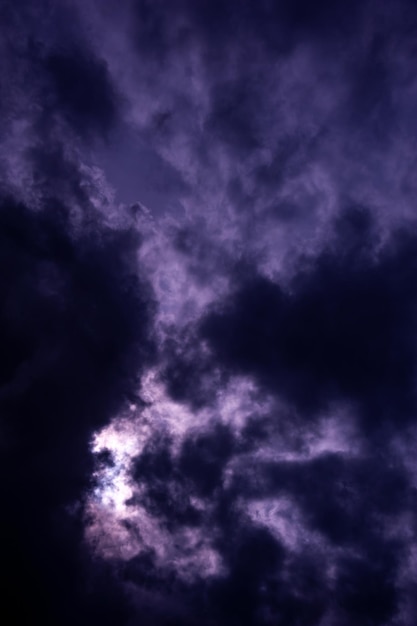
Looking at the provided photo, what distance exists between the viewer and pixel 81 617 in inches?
2518

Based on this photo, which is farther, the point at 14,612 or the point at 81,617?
the point at 81,617

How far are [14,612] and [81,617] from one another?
1149 centimetres

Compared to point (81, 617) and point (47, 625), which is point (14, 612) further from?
point (81, 617)

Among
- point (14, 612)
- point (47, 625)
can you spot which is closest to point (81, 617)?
point (47, 625)

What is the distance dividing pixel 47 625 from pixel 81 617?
561 centimetres

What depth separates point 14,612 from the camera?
58281mm
